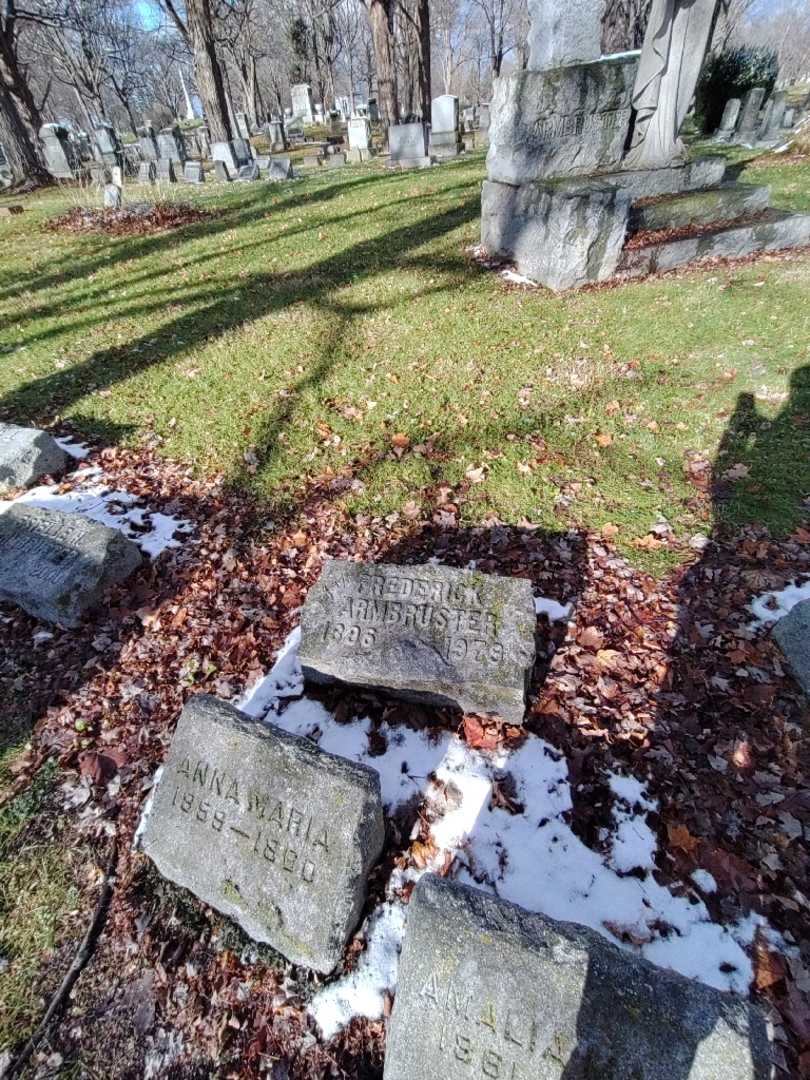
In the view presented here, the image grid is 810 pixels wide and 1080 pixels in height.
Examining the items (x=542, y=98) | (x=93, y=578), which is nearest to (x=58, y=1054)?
(x=93, y=578)

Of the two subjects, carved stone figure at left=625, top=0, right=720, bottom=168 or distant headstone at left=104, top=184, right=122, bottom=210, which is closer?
carved stone figure at left=625, top=0, right=720, bottom=168

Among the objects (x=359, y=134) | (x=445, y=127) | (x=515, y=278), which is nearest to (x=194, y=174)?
(x=359, y=134)

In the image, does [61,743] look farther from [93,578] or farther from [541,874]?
[541,874]

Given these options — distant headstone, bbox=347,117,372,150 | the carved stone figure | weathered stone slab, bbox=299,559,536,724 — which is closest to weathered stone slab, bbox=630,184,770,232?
the carved stone figure

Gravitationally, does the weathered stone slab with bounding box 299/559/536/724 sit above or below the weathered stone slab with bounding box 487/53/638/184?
below

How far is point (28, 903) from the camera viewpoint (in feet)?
8.10

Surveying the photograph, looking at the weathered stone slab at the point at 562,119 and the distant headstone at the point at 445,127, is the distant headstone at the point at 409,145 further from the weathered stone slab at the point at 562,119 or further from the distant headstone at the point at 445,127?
the weathered stone slab at the point at 562,119

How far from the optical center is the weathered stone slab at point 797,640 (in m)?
3.01

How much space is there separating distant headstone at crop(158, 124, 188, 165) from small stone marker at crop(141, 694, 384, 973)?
28.0m

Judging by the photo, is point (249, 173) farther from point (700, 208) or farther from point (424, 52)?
point (700, 208)

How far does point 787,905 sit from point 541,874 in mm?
1007

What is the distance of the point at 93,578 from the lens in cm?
379

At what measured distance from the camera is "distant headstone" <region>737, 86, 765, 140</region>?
16109 millimetres

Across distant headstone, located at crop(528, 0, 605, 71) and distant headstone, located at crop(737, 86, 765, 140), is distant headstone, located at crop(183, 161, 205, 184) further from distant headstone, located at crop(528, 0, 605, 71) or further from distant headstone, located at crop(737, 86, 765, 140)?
distant headstone, located at crop(737, 86, 765, 140)
